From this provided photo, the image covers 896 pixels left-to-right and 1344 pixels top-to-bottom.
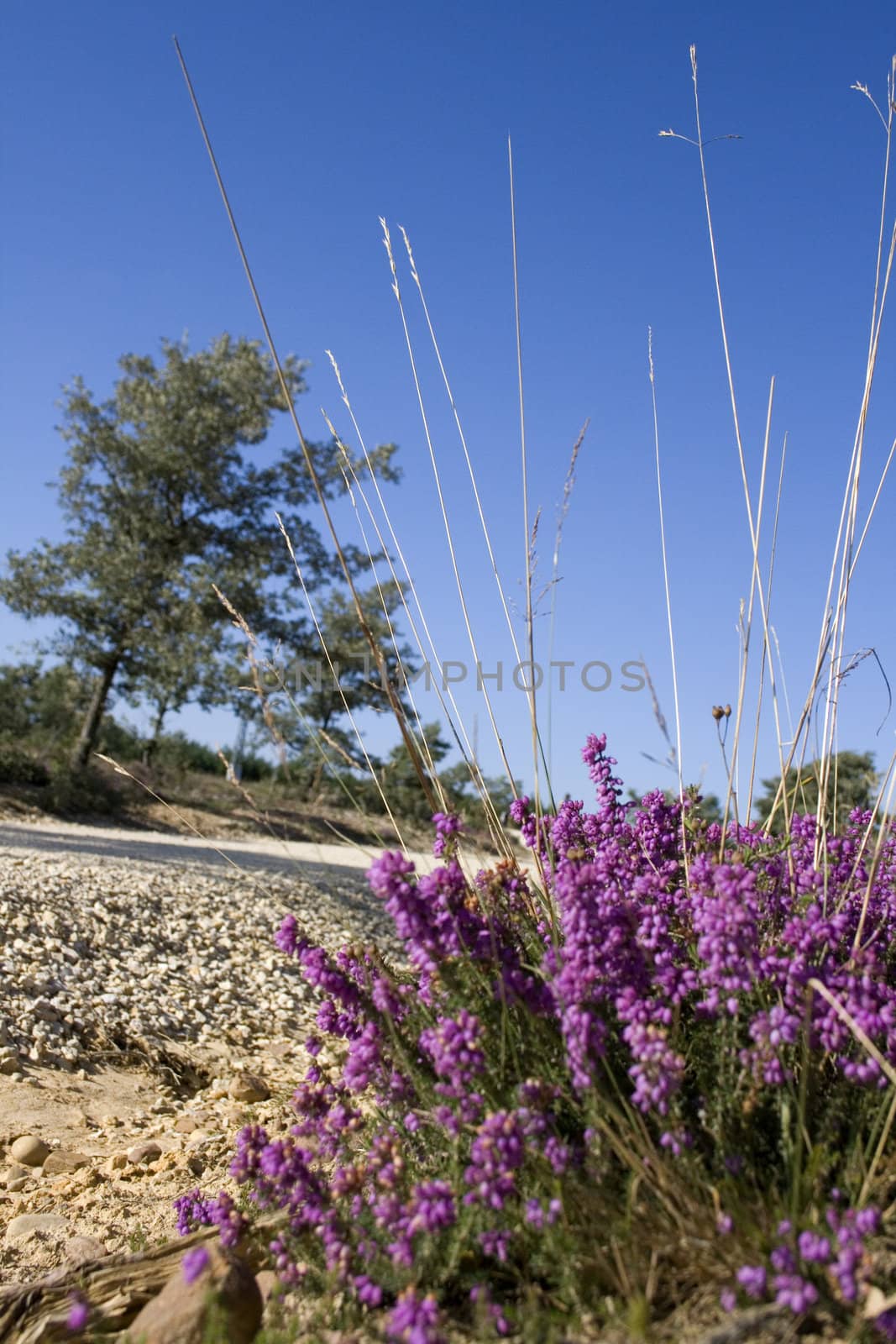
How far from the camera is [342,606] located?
100 feet

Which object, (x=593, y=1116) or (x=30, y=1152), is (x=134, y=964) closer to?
(x=30, y=1152)

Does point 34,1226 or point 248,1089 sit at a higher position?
point 248,1089

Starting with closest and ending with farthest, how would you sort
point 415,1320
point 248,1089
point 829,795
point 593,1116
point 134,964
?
1. point 415,1320
2. point 593,1116
3. point 248,1089
4. point 829,795
5. point 134,964

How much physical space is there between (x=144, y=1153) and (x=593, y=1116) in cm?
251

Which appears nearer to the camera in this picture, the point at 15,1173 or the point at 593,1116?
the point at 593,1116

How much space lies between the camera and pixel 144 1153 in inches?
147

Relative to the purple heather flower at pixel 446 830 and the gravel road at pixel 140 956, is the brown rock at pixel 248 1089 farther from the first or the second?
the purple heather flower at pixel 446 830

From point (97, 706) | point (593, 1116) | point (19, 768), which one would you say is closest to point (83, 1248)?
point (593, 1116)

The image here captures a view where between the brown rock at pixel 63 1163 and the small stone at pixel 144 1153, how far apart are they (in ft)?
0.55

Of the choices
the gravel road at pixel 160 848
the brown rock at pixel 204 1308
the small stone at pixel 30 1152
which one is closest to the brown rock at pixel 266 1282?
the brown rock at pixel 204 1308

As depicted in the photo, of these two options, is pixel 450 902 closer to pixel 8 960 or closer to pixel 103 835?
pixel 8 960

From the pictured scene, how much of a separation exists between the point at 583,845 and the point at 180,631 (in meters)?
18.4

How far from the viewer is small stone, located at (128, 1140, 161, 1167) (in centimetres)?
368

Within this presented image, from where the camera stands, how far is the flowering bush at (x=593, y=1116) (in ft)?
6.11
